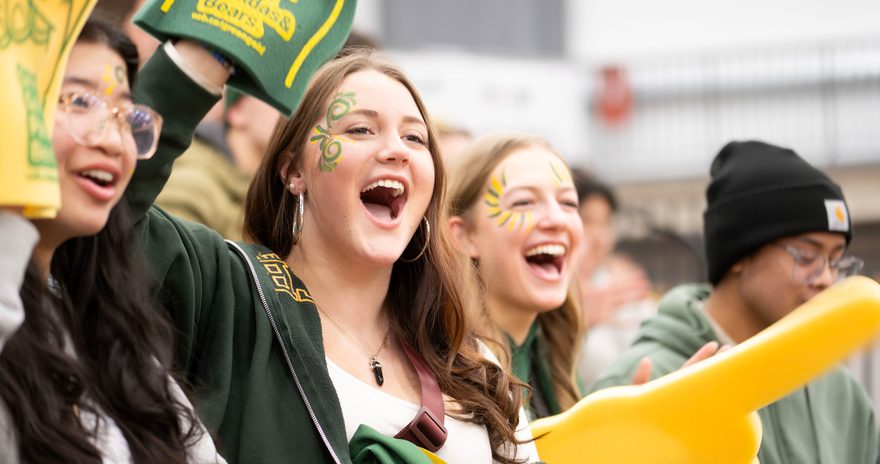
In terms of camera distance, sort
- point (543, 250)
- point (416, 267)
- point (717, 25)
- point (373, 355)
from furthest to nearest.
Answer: point (717, 25) → point (543, 250) → point (416, 267) → point (373, 355)

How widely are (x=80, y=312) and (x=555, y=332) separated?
2256mm

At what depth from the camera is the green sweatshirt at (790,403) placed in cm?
436

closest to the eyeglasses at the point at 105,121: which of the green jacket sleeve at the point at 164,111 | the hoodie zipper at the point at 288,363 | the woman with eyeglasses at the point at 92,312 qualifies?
the woman with eyeglasses at the point at 92,312

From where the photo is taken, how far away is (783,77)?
43.6ft

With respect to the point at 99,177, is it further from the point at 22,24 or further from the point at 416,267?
the point at 416,267

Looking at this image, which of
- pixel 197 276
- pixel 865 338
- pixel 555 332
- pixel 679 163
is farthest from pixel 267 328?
pixel 679 163

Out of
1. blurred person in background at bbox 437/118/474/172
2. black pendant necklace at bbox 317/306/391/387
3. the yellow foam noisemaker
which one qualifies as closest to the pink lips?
black pendant necklace at bbox 317/306/391/387

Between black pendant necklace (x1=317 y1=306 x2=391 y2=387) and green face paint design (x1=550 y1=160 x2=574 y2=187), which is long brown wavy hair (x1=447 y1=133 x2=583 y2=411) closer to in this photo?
green face paint design (x1=550 y1=160 x2=574 y2=187)

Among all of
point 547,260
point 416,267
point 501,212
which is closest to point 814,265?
point 547,260

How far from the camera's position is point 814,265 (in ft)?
14.9

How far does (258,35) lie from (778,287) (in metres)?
2.39

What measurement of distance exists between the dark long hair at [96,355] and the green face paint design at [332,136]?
0.61 metres

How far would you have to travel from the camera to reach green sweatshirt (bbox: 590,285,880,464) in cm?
436

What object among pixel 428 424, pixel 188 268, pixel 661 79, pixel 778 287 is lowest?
pixel 661 79
